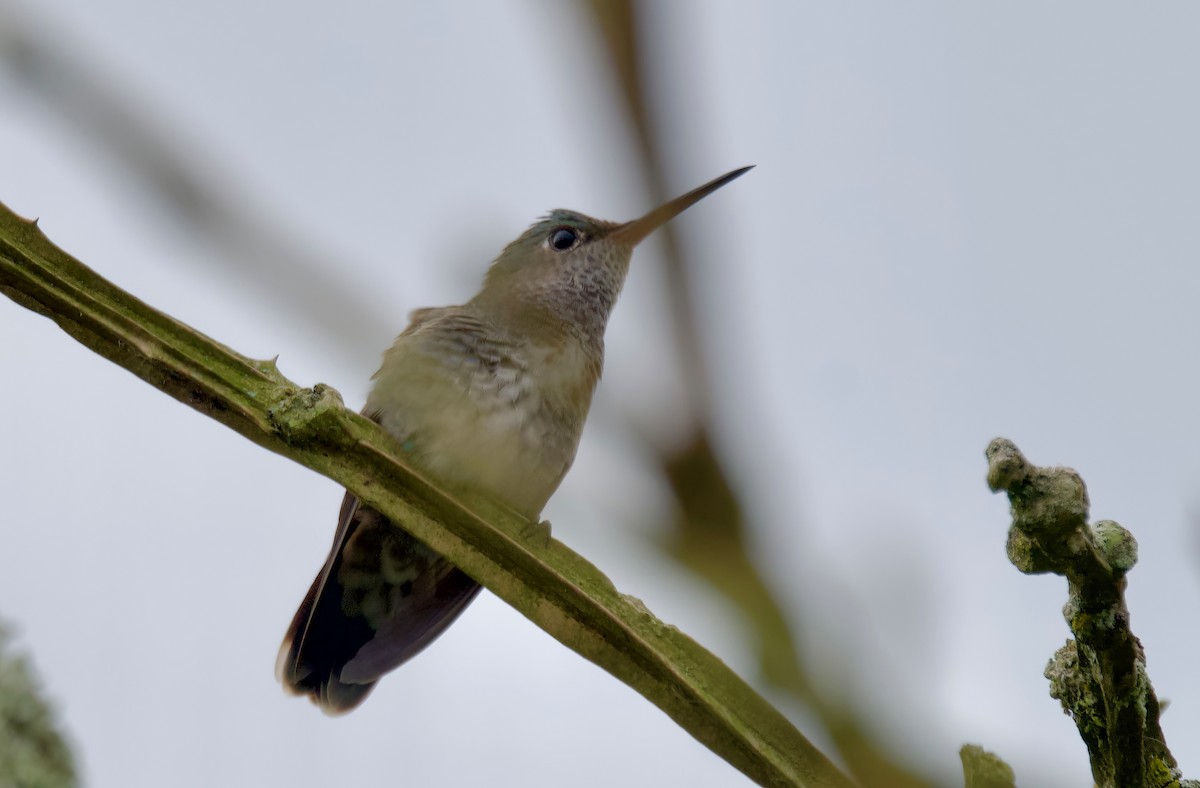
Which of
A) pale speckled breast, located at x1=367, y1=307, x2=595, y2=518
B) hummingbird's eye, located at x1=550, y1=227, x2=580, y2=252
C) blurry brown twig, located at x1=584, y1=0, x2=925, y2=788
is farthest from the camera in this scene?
hummingbird's eye, located at x1=550, y1=227, x2=580, y2=252

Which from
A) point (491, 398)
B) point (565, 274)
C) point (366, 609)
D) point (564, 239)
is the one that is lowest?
point (366, 609)

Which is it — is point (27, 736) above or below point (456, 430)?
below

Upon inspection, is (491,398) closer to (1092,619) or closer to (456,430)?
(456,430)

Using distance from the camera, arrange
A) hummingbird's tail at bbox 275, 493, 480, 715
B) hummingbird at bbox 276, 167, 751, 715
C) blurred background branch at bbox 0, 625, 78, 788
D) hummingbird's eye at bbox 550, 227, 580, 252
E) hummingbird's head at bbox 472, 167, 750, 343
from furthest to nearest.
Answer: hummingbird's eye at bbox 550, 227, 580, 252, hummingbird's head at bbox 472, 167, 750, 343, hummingbird's tail at bbox 275, 493, 480, 715, hummingbird at bbox 276, 167, 751, 715, blurred background branch at bbox 0, 625, 78, 788

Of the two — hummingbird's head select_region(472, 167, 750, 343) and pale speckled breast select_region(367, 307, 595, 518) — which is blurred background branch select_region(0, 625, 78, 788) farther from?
hummingbird's head select_region(472, 167, 750, 343)

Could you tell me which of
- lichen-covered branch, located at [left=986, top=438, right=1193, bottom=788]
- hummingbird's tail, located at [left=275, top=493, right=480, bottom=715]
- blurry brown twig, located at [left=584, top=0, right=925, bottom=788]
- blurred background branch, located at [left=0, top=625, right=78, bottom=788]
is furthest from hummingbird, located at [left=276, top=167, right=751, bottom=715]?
blurry brown twig, located at [left=584, top=0, right=925, bottom=788]

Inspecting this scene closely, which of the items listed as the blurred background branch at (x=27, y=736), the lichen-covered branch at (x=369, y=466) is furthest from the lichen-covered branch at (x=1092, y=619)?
the blurred background branch at (x=27, y=736)

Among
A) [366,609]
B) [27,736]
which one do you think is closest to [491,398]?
Answer: [366,609]
